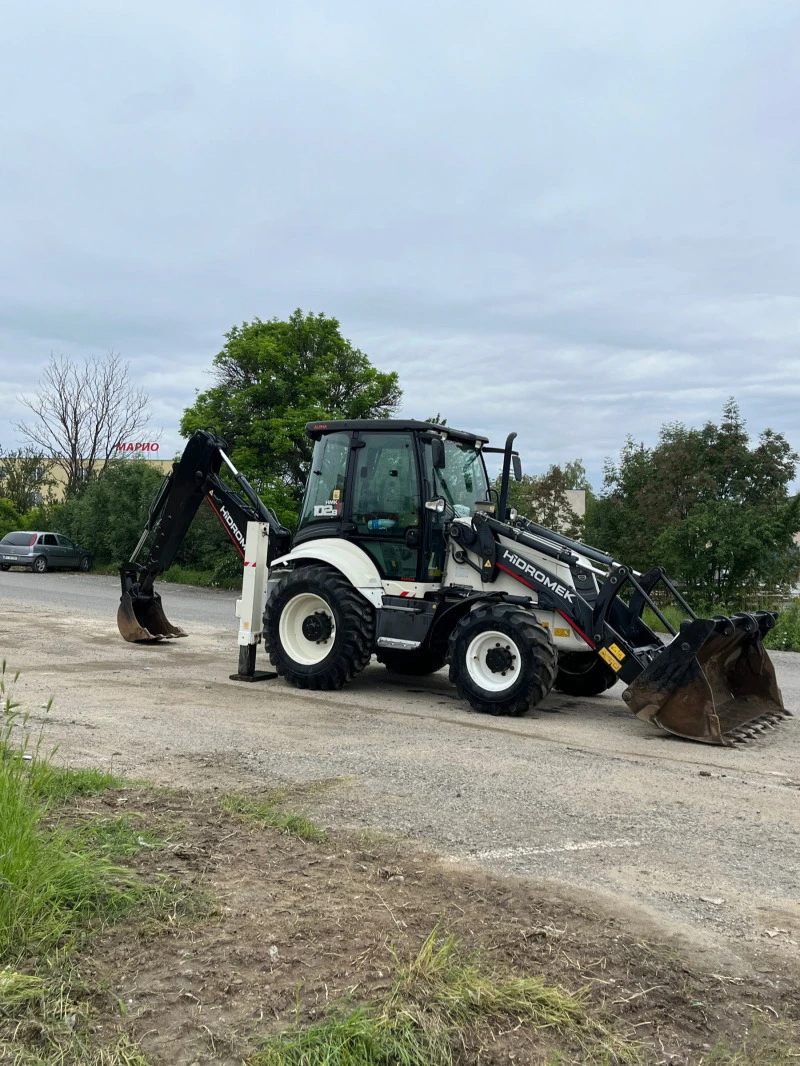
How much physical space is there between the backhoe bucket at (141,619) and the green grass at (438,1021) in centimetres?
1085

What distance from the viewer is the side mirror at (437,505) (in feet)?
32.9

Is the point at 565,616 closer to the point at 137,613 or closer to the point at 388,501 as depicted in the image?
the point at 388,501

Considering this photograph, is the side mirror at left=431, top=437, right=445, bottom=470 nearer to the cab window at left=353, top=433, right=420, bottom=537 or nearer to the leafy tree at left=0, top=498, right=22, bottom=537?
the cab window at left=353, top=433, right=420, bottom=537

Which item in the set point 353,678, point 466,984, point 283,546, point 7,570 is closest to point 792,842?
point 466,984

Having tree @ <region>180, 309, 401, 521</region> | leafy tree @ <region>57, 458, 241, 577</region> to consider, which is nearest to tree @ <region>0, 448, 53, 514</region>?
leafy tree @ <region>57, 458, 241, 577</region>

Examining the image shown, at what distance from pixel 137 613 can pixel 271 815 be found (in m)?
8.94

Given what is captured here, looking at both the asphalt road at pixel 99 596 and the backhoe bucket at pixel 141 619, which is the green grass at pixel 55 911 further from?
the asphalt road at pixel 99 596

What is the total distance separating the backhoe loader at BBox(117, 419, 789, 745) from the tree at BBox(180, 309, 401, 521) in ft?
45.0

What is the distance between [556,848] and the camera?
17.2 feet

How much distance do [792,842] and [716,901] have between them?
1.28 metres

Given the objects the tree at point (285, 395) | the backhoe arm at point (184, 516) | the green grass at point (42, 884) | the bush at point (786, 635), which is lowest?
the green grass at point (42, 884)

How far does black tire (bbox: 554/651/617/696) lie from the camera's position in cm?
1059

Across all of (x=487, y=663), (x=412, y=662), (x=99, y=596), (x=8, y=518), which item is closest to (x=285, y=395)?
(x=99, y=596)

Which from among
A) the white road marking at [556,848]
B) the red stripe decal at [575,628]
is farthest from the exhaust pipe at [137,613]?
the white road marking at [556,848]
